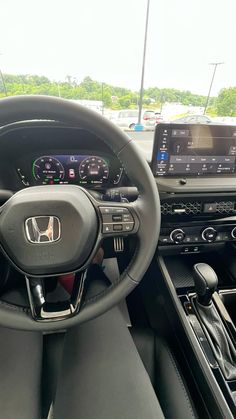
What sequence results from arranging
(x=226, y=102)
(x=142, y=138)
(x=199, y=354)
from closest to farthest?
(x=199, y=354), (x=142, y=138), (x=226, y=102)

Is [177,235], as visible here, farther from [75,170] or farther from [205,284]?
[75,170]

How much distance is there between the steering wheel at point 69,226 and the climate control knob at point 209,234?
1.71 ft

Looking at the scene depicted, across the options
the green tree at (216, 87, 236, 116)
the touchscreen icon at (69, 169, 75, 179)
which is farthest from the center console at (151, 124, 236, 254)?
the green tree at (216, 87, 236, 116)

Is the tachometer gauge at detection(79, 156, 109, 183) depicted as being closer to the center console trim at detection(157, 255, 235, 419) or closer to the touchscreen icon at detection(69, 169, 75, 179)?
the touchscreen icon at detection(69, 169, 75, 179)

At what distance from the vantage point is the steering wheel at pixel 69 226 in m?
0.65

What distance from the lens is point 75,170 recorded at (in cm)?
107

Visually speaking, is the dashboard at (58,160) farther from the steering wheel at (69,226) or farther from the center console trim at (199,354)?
the center console trim at (199,354)

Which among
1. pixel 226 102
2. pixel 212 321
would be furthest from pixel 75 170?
pixel 226 102

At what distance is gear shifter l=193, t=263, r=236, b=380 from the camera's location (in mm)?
855

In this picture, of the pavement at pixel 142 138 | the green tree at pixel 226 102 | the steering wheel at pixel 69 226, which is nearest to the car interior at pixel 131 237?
the steering wheel at pixel 69 226

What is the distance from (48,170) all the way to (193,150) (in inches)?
22.6

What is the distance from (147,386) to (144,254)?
362 millimetres

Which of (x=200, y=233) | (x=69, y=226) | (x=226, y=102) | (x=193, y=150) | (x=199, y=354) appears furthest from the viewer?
(x=226, y=102)

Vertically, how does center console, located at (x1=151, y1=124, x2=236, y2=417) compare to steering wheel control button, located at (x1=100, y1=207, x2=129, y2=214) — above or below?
below
